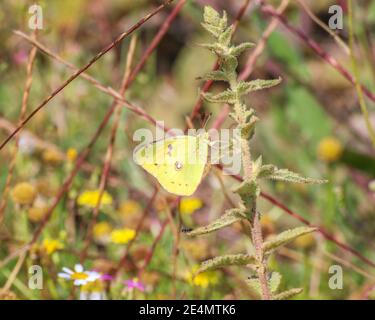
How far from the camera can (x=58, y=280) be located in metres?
1.26

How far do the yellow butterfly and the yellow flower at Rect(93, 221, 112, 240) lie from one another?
0.64 m

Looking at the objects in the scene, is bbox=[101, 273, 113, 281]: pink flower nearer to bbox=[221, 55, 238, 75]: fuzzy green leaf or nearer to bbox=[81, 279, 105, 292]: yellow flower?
bbox=[81, 279, 105, 292]: yellow flower

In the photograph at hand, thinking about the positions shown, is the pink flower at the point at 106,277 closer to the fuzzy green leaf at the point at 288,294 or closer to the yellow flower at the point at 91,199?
the yellow flower at the point at 91,199

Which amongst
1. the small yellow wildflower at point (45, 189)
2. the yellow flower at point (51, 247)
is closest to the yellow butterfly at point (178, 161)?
the yellow flower at point (51, 247)

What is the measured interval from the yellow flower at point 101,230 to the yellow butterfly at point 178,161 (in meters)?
0.64

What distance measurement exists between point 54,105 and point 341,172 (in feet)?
Answer: 2.56

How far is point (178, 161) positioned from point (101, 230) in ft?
2.20

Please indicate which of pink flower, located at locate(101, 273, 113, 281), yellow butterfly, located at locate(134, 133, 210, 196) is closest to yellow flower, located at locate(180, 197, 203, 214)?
pink flower, located at locate(101, 273, 113, 281)

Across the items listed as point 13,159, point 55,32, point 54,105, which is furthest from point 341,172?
point 13,159

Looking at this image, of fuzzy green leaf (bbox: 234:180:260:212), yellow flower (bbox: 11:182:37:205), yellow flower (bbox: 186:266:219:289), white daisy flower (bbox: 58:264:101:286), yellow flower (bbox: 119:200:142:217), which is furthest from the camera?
yellow flower (bbox: 119:200:142:217)

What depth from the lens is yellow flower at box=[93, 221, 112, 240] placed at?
5.09 feet

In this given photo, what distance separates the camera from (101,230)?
1.55m

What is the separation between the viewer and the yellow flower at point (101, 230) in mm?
1551
